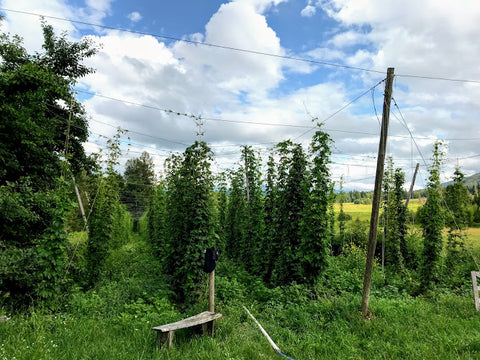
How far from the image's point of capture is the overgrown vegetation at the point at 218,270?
4340mm

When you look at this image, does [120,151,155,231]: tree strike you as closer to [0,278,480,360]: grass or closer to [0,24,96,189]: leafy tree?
[0,24,96,189]: leafy tree

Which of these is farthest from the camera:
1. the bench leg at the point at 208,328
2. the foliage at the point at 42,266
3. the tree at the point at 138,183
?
the tree at the point at 138,183

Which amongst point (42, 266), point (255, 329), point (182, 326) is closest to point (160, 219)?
point (42, 266)

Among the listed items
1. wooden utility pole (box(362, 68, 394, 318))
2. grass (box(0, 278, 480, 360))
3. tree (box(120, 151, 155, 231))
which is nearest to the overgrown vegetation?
grass (box(0, 278, 480, 360))

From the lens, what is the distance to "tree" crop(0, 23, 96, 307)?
5465mm

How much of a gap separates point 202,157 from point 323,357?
492 cm

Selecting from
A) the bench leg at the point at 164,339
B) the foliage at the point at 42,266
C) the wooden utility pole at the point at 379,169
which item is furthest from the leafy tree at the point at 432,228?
the foliage at the point at 42,266

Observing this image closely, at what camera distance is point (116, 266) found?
9734mm

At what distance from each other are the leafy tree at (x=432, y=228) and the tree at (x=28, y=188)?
1002 centimetres

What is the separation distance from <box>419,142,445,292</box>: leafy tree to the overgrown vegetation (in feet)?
0.12

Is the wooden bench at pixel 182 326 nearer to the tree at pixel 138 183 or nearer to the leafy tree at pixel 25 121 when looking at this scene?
the leafy tree at pixel 25 121

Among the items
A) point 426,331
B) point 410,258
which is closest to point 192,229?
point 426,331

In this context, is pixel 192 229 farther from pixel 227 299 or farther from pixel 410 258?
pixel 410 258

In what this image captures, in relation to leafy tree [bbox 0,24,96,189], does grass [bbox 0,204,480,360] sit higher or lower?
lower
